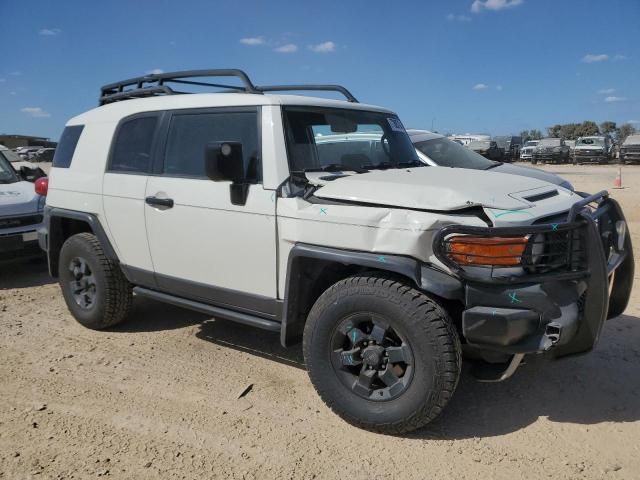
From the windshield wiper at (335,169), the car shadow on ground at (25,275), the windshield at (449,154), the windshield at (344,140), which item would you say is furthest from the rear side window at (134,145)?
the windshield at (449,154)

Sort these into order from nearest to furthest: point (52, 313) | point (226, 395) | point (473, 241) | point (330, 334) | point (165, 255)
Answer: point (473, 241)
point (330, 334)
point (226, 395)
point (165, 255)
point (52, 313)

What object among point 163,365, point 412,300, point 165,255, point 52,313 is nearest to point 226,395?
point 163,365

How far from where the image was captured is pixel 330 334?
10.3ft

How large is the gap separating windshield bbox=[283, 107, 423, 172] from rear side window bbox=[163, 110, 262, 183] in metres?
0.26

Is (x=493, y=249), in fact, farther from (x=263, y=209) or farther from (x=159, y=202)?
(x=159, y=202)

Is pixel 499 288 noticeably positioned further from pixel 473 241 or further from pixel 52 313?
pixel 52 313

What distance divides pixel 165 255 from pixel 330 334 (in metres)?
1.59

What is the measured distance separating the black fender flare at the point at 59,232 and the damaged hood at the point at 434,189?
205cm

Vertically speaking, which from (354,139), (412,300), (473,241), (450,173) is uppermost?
(354,139)

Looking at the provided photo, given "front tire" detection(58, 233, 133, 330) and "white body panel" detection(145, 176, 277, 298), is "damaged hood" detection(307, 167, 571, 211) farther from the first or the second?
"front tire" detection(58, 233, 133, 330)

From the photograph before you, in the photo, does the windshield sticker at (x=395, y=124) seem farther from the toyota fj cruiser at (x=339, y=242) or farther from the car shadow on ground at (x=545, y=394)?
the car shadow on ground at (x=545, y=394)

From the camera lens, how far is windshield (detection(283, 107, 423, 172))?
355 cm

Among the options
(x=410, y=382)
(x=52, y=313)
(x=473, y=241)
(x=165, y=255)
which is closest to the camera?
(x=473, y=241)

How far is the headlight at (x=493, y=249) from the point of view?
2682 mm
